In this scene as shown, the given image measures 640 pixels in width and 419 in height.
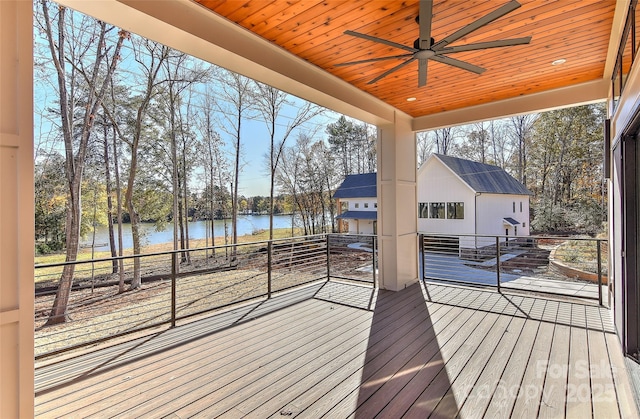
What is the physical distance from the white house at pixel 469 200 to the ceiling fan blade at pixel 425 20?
1051cm

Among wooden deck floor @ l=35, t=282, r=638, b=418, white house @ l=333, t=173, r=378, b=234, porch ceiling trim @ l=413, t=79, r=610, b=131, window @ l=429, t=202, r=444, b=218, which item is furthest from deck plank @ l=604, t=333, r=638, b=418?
white house @ l=333, t=173, r=378, b=234

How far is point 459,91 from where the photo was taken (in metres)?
3.63

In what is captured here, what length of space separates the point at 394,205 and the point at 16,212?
156 inches

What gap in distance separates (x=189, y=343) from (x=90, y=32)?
6.67 meters

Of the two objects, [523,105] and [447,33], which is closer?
[447,33]

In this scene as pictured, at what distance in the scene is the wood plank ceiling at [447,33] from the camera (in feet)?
6.83

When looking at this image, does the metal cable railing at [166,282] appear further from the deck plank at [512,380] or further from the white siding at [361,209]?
the white siding at [361,209]

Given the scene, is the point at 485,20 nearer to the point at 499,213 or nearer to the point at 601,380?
the point at 601,380

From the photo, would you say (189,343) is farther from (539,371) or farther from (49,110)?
(49,110)

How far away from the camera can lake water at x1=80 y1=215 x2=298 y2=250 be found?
7.59 m

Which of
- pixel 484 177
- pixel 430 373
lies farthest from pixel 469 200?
pixel 430 373

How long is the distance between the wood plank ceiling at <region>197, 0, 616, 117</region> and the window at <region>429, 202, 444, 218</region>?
9.47m

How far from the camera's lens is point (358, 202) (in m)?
14.4

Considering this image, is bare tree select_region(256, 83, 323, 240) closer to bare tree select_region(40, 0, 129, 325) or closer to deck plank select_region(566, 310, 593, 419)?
bare tree select_region(40, 0, 129, 325)
